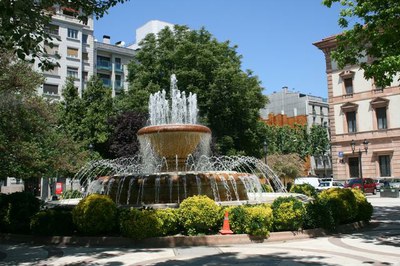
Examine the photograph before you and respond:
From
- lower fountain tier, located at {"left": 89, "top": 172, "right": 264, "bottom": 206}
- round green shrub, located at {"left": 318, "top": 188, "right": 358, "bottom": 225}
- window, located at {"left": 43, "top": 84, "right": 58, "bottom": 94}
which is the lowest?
round green shrub, located at {"left": 318, "top": 188, "right": 358, "bottom": 225}

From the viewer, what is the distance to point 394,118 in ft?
134

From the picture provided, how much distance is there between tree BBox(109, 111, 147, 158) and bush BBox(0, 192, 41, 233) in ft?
61.3

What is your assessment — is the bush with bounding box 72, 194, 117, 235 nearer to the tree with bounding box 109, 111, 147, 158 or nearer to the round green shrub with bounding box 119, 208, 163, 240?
the round green shrub with bounding box 119, 208, 163, 240

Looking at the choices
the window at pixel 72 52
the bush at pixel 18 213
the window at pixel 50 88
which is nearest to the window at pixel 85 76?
the window at pixel 72 52

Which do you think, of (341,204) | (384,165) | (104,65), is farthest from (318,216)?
(104,65)

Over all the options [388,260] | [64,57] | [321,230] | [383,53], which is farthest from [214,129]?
[64,57]

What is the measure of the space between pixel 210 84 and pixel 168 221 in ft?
69.0

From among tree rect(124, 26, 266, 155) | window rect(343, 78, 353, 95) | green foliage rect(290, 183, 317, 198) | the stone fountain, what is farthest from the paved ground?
window rect(343, 78, 353, 95)

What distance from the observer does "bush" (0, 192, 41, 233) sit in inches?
463

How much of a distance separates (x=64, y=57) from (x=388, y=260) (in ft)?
164

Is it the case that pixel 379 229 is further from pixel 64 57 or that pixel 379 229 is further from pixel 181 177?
pixel 64 57

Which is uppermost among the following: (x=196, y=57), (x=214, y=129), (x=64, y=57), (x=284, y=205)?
(x=64, y=57)

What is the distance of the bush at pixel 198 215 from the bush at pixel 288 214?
1441mm

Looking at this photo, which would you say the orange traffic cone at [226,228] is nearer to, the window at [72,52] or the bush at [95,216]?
the bush at [95,216]
